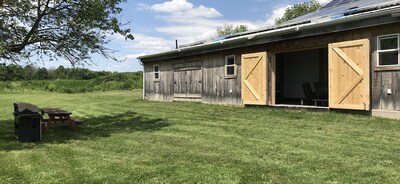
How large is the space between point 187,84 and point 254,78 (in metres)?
4.91

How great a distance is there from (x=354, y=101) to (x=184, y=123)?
14.9 feet

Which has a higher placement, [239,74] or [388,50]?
[388,50]

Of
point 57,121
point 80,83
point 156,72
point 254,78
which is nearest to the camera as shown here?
point 57,121

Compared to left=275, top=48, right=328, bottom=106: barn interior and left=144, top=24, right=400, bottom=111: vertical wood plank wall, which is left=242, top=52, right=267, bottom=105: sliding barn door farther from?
left=275, top=48, right=328, bottom=106: barn interior

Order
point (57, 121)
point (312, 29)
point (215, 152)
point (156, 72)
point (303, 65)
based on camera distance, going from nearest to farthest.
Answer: point (215, 152) < point (57, 121) < point (312, 29) < point (303, 65) < point (156, 72)

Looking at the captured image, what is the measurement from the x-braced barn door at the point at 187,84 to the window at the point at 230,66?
1.95m

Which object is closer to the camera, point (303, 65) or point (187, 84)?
point (303, 65)

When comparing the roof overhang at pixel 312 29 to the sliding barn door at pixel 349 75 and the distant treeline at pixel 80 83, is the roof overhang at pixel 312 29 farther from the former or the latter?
the distant treeline at pixel 80 83

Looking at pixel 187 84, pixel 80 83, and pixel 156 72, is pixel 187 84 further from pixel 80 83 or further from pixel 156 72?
pixel 80 83

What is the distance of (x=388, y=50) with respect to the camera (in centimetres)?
948

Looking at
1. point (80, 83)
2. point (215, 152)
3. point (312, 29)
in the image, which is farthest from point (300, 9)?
point (215, 152)

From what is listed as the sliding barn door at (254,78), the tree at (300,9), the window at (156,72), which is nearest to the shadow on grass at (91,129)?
the sliding barn door at (254,78)

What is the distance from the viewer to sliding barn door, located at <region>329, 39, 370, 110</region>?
9836mm

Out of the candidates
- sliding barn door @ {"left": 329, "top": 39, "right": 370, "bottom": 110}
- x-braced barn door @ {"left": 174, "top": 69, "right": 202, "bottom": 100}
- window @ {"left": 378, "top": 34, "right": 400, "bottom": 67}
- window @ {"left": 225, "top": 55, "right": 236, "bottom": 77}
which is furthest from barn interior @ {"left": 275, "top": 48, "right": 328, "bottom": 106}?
window @ {"left": 378, "top": 34, "right": 400, "bottom": 67}
